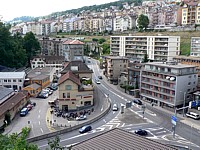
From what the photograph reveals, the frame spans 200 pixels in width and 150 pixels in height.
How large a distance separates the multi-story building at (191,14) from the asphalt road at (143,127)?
44.6 m

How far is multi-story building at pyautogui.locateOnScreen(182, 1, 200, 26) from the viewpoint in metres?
70.8

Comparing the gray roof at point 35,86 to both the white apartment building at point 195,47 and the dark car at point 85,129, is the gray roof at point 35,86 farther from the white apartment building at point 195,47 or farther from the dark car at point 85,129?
the white apartment building at point 195,47

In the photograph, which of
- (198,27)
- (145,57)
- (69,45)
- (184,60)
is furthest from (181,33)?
(69,45)

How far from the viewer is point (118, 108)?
35.2 metres

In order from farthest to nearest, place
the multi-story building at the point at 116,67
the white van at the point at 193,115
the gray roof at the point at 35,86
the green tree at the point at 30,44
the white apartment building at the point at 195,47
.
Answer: the green tree at the point at 30,44
the white apartment building at the point at 195,47
the multi-story building at the point at 116,67
the gray roof at the point at 35,86
the white van at the point at 193,115

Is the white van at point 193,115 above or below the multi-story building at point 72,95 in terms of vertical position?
below

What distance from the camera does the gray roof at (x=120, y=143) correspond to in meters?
12.4

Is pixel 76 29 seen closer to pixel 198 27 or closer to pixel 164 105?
pixel 198 27

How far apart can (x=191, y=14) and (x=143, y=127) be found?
54715 mm

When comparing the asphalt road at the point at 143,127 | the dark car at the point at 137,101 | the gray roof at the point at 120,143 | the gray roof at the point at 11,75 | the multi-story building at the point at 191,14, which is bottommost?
the asphalt road at the point at 143,127

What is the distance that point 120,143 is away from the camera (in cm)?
1284

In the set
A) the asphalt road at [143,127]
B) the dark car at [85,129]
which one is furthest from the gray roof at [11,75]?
the dark car at [85,129]

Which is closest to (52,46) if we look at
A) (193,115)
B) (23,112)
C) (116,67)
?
(116,67)

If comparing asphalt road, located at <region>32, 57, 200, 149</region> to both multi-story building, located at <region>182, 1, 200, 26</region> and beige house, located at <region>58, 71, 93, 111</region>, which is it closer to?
beige house, located at <region>58, 71, 93, 111</region>
